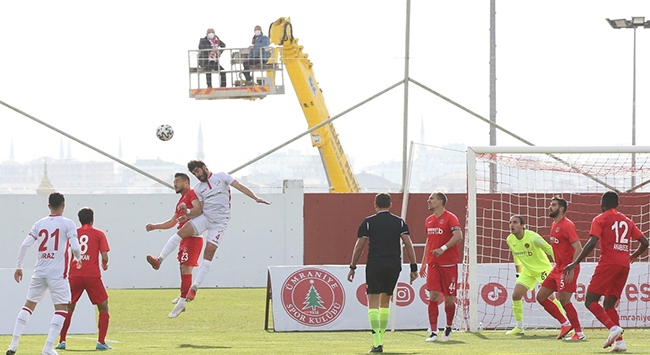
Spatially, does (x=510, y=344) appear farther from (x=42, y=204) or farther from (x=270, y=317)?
(x=42, y=204)

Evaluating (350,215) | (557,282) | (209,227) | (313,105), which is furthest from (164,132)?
(557,282)

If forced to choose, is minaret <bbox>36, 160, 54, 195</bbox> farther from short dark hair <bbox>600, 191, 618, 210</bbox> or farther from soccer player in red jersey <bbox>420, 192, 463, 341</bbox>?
short dark hair <bbox>600, 191, 618, 210</bbox>

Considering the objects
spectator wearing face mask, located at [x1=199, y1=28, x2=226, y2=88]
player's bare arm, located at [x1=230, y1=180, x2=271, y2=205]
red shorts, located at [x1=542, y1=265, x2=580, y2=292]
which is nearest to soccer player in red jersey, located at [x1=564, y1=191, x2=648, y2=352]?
red shorts, located at [x1=542, y1=265, x2=580, y2=292]

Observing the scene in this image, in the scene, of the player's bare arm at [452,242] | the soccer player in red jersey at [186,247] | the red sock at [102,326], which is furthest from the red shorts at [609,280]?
the red sock at [102,326]

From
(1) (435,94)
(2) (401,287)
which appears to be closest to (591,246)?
(2) (401,287)

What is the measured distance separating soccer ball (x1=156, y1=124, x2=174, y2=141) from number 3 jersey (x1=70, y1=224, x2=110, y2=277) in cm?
1418

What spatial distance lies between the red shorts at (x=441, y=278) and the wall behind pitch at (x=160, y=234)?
42.8 feet

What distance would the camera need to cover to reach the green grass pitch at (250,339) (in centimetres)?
1335

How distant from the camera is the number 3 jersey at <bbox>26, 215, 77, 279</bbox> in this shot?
492 inches

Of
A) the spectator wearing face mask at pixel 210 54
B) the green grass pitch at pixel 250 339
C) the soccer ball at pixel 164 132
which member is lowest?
the green grass pitch at pixel 250 339

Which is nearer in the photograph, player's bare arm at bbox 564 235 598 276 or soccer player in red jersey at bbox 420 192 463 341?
player's bare arm at bbox 564 235 598 276

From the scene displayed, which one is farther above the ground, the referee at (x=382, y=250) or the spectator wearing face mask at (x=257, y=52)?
the spectator wearing face mask at (x=257, y=52)

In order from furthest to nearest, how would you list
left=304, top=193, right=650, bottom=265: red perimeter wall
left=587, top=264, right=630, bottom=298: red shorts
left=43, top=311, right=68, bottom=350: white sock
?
left=304, top=193, right=650, bottom=265: red perimeter wall
left=587, top=264, right=630, bottom=298: red shorts
left=43, top=311, right=68, bottom=350: white sock

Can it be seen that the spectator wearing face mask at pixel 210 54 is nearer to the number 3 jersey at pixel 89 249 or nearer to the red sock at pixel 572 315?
the number 3 jersey at pixel 89 249
